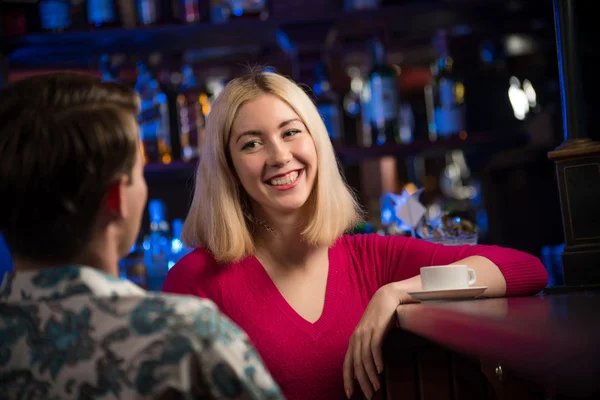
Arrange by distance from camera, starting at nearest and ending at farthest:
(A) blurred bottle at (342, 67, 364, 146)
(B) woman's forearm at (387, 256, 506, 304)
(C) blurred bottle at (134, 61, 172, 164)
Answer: (B) woman's forearm at (387, 256, 506, 304) → (C) blurred bottle at (134, 61, 172, 164) → (A) blurred bottle at (342, 67, 364, 146)

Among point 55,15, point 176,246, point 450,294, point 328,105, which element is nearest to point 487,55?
point 328,105

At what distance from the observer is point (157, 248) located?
3082 mm

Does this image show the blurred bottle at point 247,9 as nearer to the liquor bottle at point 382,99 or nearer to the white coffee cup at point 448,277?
the liquor bottle at point 382,99

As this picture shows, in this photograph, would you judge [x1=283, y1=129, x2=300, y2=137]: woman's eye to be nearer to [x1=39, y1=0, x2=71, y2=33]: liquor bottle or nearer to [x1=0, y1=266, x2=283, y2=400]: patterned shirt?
[x1=0, y1=266, x2=283, y2=400]: patterned shirt

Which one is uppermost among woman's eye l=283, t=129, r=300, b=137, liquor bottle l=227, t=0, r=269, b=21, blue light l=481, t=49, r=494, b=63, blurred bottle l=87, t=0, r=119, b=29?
blurred bottle l=87, t=0, r=119, b=29

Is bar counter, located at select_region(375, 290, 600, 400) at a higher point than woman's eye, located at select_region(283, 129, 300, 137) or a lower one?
lower

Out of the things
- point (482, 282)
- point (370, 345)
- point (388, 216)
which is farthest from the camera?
point (388, 216)

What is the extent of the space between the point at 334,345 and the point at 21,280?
1.05m

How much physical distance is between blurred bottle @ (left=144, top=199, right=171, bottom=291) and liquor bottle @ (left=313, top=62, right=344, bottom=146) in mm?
757

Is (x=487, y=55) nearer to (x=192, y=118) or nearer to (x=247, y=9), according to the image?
(x=247, y=9)

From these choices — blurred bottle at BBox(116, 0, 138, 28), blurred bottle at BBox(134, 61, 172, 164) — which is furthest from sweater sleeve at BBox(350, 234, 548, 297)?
blurred bottle at BBox(116, 0, 138, 28)

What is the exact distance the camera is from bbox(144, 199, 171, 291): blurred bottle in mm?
3029

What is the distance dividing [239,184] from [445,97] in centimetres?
132

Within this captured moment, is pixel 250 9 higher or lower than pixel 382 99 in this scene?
higher
